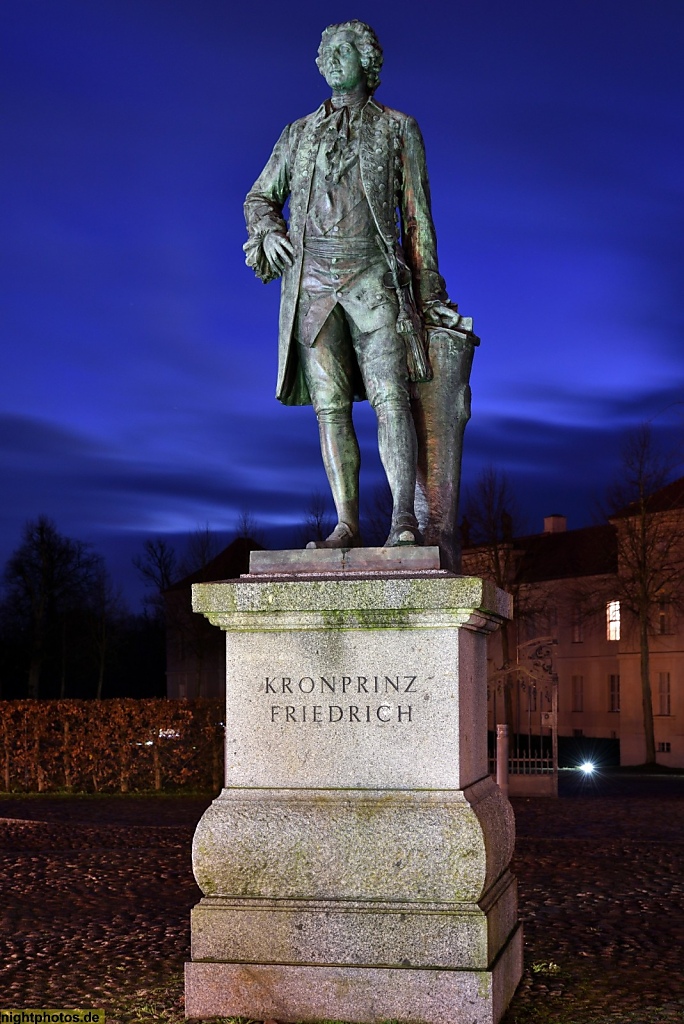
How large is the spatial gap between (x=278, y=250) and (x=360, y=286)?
1.56 ft

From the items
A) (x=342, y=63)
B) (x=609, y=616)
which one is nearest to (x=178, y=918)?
(x=342, y=63)

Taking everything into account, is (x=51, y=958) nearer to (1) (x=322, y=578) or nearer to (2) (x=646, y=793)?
(1) (x=322, y=578)

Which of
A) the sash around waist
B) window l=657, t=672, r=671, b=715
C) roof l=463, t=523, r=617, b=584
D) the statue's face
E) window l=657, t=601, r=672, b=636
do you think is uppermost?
roof l=463, t=523, r=617, b=584

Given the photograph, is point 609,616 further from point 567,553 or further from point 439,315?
point 439,315

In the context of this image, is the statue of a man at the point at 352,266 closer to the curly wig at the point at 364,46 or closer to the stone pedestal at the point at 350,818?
the curly wig at the point at 364,46

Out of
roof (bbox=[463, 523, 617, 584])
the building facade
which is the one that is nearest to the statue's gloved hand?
the building facade

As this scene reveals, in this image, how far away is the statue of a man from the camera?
20.9ft

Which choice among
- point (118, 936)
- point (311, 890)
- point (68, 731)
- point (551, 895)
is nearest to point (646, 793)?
point (68, 731)

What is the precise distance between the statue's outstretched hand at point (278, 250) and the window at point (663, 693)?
42948 millimetres

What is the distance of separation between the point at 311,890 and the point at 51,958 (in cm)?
228

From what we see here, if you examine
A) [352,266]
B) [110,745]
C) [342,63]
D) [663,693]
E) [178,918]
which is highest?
[342,63]

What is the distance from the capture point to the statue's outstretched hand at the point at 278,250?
6.52 metres

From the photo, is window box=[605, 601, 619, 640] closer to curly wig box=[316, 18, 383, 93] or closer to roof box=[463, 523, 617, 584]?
roof box=[463, 523, 617, 584]

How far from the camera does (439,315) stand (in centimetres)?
658
